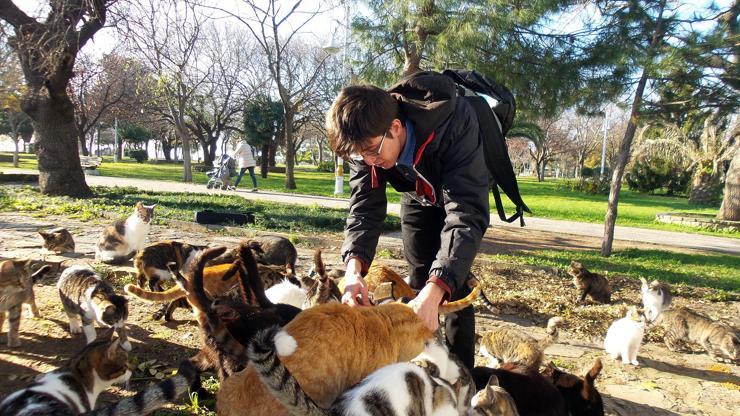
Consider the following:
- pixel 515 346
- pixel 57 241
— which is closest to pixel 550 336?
pixel 515 346

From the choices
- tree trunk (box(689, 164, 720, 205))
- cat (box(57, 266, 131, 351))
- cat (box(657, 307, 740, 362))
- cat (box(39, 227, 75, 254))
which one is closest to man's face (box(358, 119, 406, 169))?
cat (box(57, 266, 131, 351))

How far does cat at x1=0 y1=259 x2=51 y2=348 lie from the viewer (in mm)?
3746

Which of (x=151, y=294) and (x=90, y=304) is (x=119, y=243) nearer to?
(x=90, y=304)

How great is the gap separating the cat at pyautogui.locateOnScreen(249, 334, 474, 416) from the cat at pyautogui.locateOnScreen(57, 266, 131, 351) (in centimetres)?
211

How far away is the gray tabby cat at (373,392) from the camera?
1.77 meters

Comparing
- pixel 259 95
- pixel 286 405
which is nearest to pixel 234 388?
pixel 286 405

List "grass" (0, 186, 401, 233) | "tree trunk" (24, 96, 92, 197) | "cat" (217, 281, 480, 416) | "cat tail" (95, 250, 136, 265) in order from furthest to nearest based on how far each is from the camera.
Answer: "tree trunk" (24, 96, 92, 197)
"grass" (0, 186, 401, 233)
"cat tail" (95, 250, 136, 265)
"cat" (217, 281, 480, 416)

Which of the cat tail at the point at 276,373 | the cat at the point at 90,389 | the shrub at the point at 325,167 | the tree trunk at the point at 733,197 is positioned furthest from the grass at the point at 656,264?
the shrub at the point at 325,167

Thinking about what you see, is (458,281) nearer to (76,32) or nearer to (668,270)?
(668,270)

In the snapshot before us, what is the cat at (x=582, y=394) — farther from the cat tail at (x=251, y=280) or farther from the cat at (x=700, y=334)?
the cat at (x=700, y=334)

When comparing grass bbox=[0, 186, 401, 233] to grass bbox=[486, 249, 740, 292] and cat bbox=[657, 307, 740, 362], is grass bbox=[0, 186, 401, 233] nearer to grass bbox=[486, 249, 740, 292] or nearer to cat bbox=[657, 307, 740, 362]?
grass bbox=[486, 249, 740, 292]

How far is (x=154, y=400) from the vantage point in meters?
2.24

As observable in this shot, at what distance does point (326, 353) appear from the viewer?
202 cm

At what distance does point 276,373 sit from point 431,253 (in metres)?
1.72
